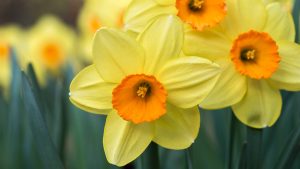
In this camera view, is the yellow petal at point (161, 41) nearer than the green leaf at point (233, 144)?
Yes

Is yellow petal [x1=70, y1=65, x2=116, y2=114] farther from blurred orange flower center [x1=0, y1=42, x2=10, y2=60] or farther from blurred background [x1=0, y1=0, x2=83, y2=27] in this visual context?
blurred background [x1=0, y1=0, x2=83, y2=27]

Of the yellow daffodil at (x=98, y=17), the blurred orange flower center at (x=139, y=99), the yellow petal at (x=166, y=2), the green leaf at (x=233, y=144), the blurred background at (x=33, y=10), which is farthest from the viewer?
the blurred background at (x=33, y=10)

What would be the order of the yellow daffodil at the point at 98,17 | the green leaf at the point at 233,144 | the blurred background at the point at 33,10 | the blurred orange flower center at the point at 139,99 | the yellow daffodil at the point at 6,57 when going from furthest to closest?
1. the blurred background at the point at 33,10
2. the yellow daffodil at the point at 6,57
3. the yellow daffodil at the point at 98,17
4. the green leaf at the point at 233,144
5. the blurred orange flower center at the point at 139,99

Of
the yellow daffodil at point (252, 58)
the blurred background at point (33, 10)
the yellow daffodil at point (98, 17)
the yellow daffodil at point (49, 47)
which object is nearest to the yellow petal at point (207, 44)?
the yellow daffodil at point (252, 58)

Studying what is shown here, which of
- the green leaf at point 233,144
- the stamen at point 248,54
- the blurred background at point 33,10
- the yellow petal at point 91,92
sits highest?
the yellow petal at point 91,92

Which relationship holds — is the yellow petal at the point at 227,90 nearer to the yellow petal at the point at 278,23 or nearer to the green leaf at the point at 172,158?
the yellow petal at the point at 278,23

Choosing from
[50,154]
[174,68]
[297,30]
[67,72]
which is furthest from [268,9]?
[67,72]

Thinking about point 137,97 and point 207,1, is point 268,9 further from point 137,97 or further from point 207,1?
point 137,97
